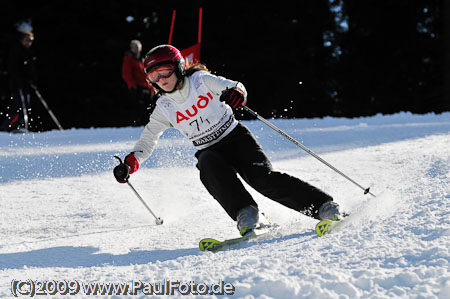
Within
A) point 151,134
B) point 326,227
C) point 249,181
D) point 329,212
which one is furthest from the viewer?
point 151,134

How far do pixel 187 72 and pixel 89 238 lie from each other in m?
1.18

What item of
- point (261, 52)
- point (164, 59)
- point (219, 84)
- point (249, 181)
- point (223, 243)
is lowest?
point (223, 243)

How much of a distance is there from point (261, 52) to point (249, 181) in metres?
12.1

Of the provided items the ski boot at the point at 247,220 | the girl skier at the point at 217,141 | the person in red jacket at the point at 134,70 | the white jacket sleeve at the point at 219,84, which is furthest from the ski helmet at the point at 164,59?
the person in red jacket at the point at 134,70

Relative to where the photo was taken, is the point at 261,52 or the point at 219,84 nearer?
the point at 219,84

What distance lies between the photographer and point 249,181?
3033 millimetres

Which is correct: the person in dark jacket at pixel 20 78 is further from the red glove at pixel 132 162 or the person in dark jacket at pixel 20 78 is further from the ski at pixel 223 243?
the ski at pixel 223 243

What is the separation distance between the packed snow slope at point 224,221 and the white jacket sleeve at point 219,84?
0.86 m

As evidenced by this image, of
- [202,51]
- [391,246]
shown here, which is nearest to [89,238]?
[391,246]

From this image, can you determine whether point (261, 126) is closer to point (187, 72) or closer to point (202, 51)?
point (187, 72)

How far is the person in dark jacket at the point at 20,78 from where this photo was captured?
7.36m

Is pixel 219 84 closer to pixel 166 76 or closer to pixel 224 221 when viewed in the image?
pixel 166 76

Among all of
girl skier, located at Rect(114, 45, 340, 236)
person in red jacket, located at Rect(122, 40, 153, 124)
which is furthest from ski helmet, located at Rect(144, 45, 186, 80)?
person in red jacket, located at Rect(122, 40, 153, 124)

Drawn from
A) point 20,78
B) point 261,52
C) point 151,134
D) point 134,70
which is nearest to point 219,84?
point 151,134
